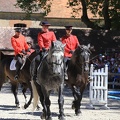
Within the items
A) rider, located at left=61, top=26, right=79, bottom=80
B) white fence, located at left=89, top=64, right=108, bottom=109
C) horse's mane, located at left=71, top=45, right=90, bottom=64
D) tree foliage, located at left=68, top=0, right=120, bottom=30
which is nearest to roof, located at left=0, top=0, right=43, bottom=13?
tree foliage, located at left=68, top=0, right=120, bottom=30

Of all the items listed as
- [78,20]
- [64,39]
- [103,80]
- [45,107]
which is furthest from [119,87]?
[78,20]

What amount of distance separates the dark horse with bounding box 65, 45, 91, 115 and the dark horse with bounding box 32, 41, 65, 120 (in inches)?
60.4

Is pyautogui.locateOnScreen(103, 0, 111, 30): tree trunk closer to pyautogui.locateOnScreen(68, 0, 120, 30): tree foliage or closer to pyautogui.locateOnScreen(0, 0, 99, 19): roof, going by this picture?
pyautogui.locateOnScreen(68, 0, 120, 30): tree foliage

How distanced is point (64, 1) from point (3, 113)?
3978 cm

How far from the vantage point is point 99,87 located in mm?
15742

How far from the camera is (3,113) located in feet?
43.9

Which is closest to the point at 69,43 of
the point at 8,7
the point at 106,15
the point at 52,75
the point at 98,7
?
the point at 52,75

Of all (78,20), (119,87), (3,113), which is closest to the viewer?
(3,113)

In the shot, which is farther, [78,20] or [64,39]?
[78,20]

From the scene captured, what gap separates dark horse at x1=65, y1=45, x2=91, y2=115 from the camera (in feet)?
41.2

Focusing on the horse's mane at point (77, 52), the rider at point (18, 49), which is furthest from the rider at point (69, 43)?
the rider at point (18, 49)

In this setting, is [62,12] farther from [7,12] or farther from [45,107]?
[45,107]

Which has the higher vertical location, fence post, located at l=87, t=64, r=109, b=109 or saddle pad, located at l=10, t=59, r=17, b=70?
saddle pad, located at l=10, t=59, r=17, b=70

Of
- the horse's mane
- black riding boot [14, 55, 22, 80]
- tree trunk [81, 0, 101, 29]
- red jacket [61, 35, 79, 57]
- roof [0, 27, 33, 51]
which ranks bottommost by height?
black riding boot [14, 55, 22, 80]
